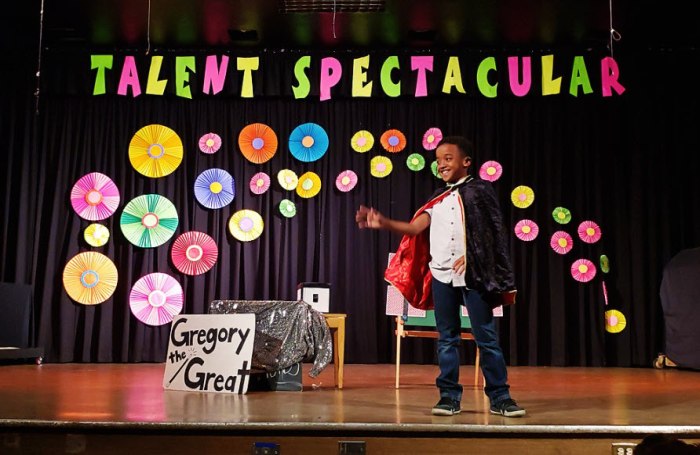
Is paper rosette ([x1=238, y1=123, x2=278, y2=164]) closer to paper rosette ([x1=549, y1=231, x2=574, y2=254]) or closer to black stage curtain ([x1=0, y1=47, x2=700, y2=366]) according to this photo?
black stage curtain ([x1=0, y1=47, x2=700, y2=366])

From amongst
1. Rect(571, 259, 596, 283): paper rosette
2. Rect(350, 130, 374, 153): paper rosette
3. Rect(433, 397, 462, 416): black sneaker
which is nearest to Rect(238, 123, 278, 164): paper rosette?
Rect(350, 130, 374, 153): paper rosette

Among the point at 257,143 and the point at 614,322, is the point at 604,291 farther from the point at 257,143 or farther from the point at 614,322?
the point at 257,143

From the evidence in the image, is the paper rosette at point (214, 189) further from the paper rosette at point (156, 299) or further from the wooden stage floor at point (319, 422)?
the wooden stage floor at point (319, 422)

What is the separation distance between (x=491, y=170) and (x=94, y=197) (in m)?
3.88

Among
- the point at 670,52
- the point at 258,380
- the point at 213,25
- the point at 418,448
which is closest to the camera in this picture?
the point at 418,448

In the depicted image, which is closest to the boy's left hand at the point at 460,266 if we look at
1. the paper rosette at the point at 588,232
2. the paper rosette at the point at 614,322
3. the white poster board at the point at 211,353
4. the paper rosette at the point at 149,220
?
the white poster board at the point at 211,353

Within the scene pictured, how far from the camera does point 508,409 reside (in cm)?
288

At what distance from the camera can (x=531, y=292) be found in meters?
6.63

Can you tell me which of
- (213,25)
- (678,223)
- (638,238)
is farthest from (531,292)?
(213,25)

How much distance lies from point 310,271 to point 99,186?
223 centimetres

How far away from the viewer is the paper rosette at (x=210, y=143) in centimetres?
686

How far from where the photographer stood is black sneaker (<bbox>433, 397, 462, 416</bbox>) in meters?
2.93

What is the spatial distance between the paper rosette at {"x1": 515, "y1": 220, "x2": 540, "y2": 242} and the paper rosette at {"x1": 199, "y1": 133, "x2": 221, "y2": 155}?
304 cm

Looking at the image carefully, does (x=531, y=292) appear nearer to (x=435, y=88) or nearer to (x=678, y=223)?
(x=678, y=223)
